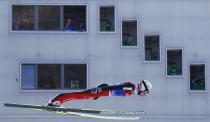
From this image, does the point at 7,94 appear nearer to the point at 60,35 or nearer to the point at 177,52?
the point at 60,35

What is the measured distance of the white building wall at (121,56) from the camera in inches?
2790

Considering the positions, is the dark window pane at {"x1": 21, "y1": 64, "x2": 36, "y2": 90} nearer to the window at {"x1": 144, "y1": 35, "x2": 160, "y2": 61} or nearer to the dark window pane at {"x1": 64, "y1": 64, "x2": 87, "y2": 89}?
the dark window pane at {"x1": 64, "y1": 64, "x2": 87, "y2": 89}

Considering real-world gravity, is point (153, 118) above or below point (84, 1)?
below

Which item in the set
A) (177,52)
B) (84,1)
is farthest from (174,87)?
(84,1)

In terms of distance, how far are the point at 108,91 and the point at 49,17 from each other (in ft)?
17.5

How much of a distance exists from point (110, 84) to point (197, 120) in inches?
205

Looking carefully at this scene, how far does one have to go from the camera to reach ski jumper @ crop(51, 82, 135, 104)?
233ft

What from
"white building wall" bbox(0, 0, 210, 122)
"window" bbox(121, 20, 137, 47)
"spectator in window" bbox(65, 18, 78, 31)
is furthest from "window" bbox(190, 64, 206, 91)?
"spectator in window" bbox(65, 18, 78, 31)

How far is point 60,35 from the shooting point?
71125 millimetres

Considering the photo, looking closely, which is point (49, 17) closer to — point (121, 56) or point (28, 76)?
point (28, 76)

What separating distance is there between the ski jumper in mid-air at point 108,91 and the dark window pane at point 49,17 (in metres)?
3.90

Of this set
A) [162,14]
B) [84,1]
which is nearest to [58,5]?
[84,1]

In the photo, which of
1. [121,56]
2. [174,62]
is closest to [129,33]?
[121,56]

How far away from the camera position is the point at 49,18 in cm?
7175
